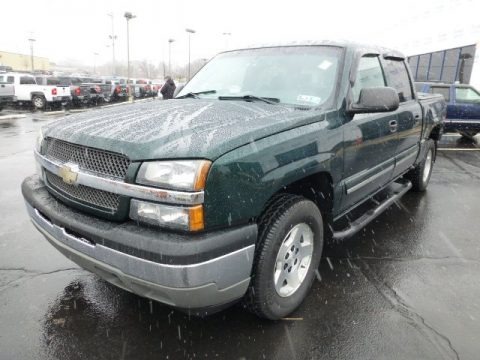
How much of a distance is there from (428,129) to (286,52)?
2826 mm

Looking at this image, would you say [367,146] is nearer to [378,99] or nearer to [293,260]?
[378,99]

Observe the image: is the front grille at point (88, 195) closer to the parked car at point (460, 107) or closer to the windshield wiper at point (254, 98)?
the windshield wiper at point (254, 98)

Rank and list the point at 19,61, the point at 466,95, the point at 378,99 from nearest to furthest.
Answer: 1. the point at 378,99
2. the point at 466,95
3. the point at 19,61

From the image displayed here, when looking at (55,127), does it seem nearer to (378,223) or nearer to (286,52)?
(286,52)

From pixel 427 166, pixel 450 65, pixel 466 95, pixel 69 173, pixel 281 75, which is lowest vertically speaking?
pixel 427 166

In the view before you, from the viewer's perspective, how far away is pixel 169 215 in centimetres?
209

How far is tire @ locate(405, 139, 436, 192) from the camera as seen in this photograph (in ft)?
18.7

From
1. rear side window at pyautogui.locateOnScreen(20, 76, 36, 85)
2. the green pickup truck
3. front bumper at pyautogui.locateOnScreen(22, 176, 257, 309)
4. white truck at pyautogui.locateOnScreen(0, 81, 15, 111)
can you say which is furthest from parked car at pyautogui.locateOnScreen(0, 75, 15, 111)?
front bumper at pyautogui.locateOnScreen(22, 176, 257, 309)

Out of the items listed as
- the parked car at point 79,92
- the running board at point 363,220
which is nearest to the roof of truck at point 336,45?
the running board at point 363,220

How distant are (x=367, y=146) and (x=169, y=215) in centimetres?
208

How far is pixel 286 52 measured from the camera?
11.8 feet

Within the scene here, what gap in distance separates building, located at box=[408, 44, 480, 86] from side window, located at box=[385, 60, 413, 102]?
16.6 metres

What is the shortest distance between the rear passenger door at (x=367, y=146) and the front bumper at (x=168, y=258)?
1.37 m

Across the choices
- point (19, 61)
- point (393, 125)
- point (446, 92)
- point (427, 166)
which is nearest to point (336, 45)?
point (393, 125)
